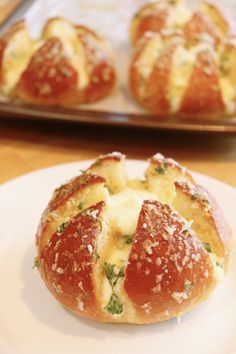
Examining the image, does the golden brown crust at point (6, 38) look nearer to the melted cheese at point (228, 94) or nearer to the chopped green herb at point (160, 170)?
the melted cheese at point (228, 94)

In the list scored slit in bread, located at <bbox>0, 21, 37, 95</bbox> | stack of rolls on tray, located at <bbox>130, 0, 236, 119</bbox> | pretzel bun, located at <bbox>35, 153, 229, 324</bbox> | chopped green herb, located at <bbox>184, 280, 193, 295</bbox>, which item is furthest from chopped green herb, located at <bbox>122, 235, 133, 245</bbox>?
scored slit in bread, located at <bbox>0, 21, 37, 95</bbox>

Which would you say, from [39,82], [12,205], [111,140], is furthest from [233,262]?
[39,82]

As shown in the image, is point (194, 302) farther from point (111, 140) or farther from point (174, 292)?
point (111, 140)

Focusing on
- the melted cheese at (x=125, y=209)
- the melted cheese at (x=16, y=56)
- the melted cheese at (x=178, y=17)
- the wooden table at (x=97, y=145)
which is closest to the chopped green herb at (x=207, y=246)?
the melted cheese at (x=125, y=209)

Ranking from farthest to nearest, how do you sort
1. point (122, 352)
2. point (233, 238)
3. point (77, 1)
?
point (77, 1)
point (233, 238)
point (122, 352)

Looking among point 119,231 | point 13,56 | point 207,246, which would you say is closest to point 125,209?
point 119,231
